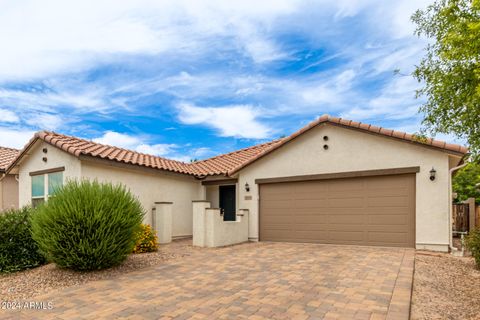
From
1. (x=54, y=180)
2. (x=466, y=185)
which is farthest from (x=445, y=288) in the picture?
(x=466, y=185)

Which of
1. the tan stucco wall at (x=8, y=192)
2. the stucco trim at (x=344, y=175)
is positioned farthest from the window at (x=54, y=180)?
the stucco trim at (x=344, y=175)

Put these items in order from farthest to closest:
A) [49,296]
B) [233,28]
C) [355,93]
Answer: [355,93]
[233,28]
[49,296]

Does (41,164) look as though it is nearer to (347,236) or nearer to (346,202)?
(346,202)

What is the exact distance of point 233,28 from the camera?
40.4 feet

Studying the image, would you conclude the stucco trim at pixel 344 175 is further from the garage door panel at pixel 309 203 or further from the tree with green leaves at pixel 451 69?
the tree with green leaves at pixel 451 69

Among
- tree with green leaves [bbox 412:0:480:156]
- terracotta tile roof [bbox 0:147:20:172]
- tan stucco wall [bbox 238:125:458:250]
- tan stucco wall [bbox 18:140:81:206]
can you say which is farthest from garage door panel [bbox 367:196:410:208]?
terracotta tile roof [bbox 0:147:20:172]

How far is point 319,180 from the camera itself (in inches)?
489

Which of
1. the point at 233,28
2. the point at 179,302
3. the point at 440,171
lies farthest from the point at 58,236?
the point at 440,171

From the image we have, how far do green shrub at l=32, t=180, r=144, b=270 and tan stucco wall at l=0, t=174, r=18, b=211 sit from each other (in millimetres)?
9458

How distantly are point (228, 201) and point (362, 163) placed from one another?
6831 mm

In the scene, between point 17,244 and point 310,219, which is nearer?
point 17,244

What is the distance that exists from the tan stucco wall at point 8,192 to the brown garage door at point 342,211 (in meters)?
12.4

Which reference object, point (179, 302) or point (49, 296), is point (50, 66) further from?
point (179, 302)

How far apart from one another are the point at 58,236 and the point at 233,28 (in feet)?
30.9
